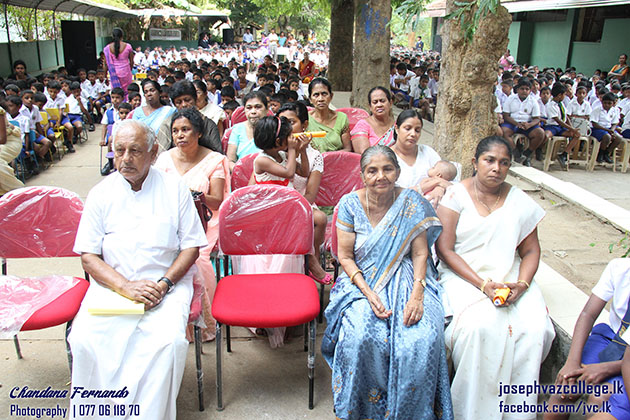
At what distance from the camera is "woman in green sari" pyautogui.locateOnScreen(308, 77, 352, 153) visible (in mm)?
4910

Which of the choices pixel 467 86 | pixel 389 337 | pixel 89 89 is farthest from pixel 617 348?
pixel 89 89

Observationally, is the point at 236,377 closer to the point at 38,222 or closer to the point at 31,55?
the point at 38,222

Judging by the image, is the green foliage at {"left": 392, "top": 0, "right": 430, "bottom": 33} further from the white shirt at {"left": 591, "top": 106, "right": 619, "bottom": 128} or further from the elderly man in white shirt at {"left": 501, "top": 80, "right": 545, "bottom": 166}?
the white shirt at {"left": 591, "top": 106, "right": 619, "bottom": 128}

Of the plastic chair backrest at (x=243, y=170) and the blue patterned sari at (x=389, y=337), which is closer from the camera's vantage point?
the blue patterned sari at (x=389, y=337)

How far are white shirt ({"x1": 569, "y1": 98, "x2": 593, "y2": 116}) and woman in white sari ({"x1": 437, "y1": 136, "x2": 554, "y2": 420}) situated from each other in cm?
736

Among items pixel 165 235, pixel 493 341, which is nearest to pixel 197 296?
pixel 165 235

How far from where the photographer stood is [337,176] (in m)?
4.07

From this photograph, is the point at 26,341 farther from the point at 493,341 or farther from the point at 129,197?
the point at 493,341

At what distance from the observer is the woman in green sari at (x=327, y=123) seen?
4.91 meters

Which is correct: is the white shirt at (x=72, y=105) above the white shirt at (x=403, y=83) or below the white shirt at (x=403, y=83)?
below

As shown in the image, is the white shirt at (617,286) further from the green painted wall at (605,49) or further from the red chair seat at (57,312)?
the green painted wall at (605,49)

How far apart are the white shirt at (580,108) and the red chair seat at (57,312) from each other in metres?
8.94

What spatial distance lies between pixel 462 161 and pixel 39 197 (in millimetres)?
3197

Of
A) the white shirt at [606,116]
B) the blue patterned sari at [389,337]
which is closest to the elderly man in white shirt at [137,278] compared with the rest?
the blue patterned sari at [389,337]
